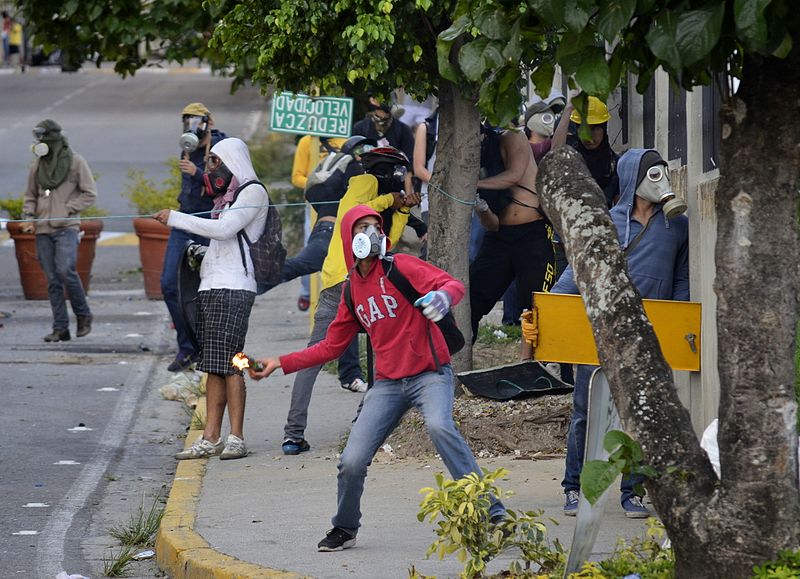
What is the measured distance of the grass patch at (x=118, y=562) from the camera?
6.68 meters

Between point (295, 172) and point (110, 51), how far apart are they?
231 cm

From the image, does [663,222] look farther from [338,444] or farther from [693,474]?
[338,444]

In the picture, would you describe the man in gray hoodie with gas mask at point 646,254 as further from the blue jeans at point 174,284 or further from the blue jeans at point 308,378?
the blue jeans at point 174,284

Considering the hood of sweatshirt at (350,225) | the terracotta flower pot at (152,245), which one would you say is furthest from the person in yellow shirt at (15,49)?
the hood of sweatshirt at (350,225)

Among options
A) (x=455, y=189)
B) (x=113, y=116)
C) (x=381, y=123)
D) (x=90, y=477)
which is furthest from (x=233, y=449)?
(x=113, y=116)

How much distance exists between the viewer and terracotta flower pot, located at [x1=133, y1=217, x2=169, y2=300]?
15.6m

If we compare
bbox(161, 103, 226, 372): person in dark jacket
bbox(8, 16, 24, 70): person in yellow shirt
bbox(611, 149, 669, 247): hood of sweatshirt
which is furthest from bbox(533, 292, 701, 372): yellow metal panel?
bbox(8, 16, 24, 70): person in yellow shirt

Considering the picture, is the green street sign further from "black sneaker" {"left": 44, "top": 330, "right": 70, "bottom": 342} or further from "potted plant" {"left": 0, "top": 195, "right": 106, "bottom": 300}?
"potted plant" {"left": 0, "top": 195, "right": 106, "bottom": 300}

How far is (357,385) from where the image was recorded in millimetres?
11023

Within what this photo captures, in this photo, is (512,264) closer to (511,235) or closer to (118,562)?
(511,235)

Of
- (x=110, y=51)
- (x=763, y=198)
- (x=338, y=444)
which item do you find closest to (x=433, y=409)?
(x=763, y=198)

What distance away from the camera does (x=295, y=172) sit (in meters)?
14.0

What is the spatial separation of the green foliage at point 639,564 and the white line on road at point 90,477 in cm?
271

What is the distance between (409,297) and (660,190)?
142 centimetres
